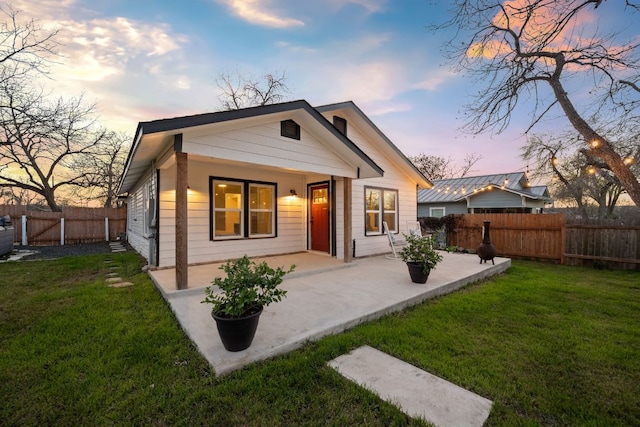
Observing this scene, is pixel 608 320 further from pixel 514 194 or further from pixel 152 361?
pixel 514 194

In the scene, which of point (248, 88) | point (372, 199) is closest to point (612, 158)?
point (372, 199)

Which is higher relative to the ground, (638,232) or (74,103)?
(74,103)

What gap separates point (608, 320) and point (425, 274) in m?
2.29

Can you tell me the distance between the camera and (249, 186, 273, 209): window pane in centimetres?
705

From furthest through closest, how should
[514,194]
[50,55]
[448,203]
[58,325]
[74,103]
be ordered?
[448,203], [514,194], [74,103], [50,55], [58,325]

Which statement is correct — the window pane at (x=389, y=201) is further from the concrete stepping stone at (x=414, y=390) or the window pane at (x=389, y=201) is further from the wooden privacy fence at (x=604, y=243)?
the concrete stepping stone at (x=414, y=390)

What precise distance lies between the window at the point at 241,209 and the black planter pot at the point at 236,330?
14.0ft

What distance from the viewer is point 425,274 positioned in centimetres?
470

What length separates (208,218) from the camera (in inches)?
247

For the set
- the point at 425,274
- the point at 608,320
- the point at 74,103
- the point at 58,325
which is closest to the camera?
the point at 58,325

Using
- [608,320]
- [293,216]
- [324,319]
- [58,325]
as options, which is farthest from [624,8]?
[58,325]

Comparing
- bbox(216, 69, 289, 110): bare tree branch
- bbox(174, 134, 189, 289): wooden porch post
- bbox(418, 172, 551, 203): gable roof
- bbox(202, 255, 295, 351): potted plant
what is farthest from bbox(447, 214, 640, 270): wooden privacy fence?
bbox(216, 69, 289, 110): bare tree branch

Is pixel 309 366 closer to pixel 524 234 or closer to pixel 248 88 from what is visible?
pixel 524 234

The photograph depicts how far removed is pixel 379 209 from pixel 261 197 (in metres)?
3.69
